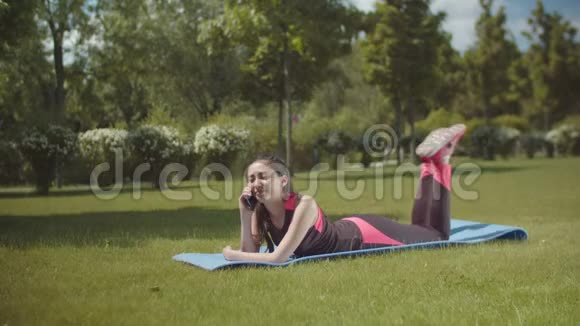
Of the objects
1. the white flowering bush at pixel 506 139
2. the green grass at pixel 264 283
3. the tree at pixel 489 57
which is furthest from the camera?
the tree at pixel 489 57

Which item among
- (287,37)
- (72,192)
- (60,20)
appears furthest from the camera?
(60,20)

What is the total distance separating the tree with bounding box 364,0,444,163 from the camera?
84.6 feet

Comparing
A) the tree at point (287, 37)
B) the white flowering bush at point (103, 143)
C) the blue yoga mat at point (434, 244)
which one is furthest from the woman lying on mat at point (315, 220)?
the white flowering bush at point (103, 143)

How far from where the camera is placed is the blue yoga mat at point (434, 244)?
5297 mm

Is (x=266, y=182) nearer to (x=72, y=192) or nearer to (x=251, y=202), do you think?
(x=251, y=202)

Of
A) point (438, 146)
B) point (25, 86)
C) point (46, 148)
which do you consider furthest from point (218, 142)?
point (438, 146)

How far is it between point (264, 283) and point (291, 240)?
0.63 m

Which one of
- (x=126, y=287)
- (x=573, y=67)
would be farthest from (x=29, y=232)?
(x=573, y=67)

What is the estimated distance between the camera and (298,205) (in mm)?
5238

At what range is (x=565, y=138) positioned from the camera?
33438 mm

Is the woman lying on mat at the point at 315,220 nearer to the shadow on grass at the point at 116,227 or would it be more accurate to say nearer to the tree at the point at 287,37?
the shadow on grass at the point at 116,227

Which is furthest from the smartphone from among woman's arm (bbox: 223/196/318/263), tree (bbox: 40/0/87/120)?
tree (bbox: 40/0/87/120)

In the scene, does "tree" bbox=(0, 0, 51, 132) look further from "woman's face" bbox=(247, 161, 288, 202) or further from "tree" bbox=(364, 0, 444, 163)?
"tree" bbox=(364, 0, 444, 163)

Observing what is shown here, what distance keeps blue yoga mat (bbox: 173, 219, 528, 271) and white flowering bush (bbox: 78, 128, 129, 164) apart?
11.4 m
